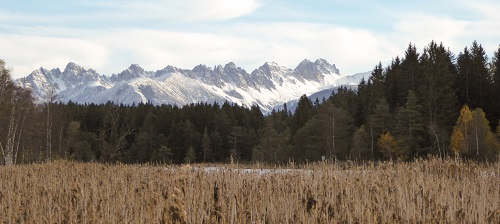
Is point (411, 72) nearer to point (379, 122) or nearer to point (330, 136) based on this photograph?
point (379, 122)

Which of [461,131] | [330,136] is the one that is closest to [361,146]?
[330,136]

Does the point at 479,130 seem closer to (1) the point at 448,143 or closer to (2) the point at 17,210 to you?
(1) the point at 448,143

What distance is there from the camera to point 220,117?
10600 centimetres

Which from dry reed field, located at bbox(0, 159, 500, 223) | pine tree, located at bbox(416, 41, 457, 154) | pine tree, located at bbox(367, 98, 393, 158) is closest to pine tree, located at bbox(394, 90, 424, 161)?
pine tree, located at bbox(416, 41, 457, 154)

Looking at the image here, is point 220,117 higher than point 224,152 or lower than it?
higher

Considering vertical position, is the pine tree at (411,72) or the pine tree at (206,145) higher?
the pine tree at (411,72)

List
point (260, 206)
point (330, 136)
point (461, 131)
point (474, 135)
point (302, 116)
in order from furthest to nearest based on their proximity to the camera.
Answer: point (302, 116) < point (330, 136) < point (461, 131) < point (474, 135) < point (260, 206)

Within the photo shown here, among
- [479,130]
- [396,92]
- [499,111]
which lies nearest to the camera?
[479,130]

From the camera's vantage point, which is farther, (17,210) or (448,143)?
(448,143)

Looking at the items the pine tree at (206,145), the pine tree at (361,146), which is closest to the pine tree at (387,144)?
the pine tree at (361,146)

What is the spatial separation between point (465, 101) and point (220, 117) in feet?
188

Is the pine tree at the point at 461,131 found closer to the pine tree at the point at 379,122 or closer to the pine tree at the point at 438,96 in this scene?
the pine tree at the point at 438,96

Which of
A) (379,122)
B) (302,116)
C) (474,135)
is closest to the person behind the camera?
(474,135)

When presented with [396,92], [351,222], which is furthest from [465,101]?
[351,222]
